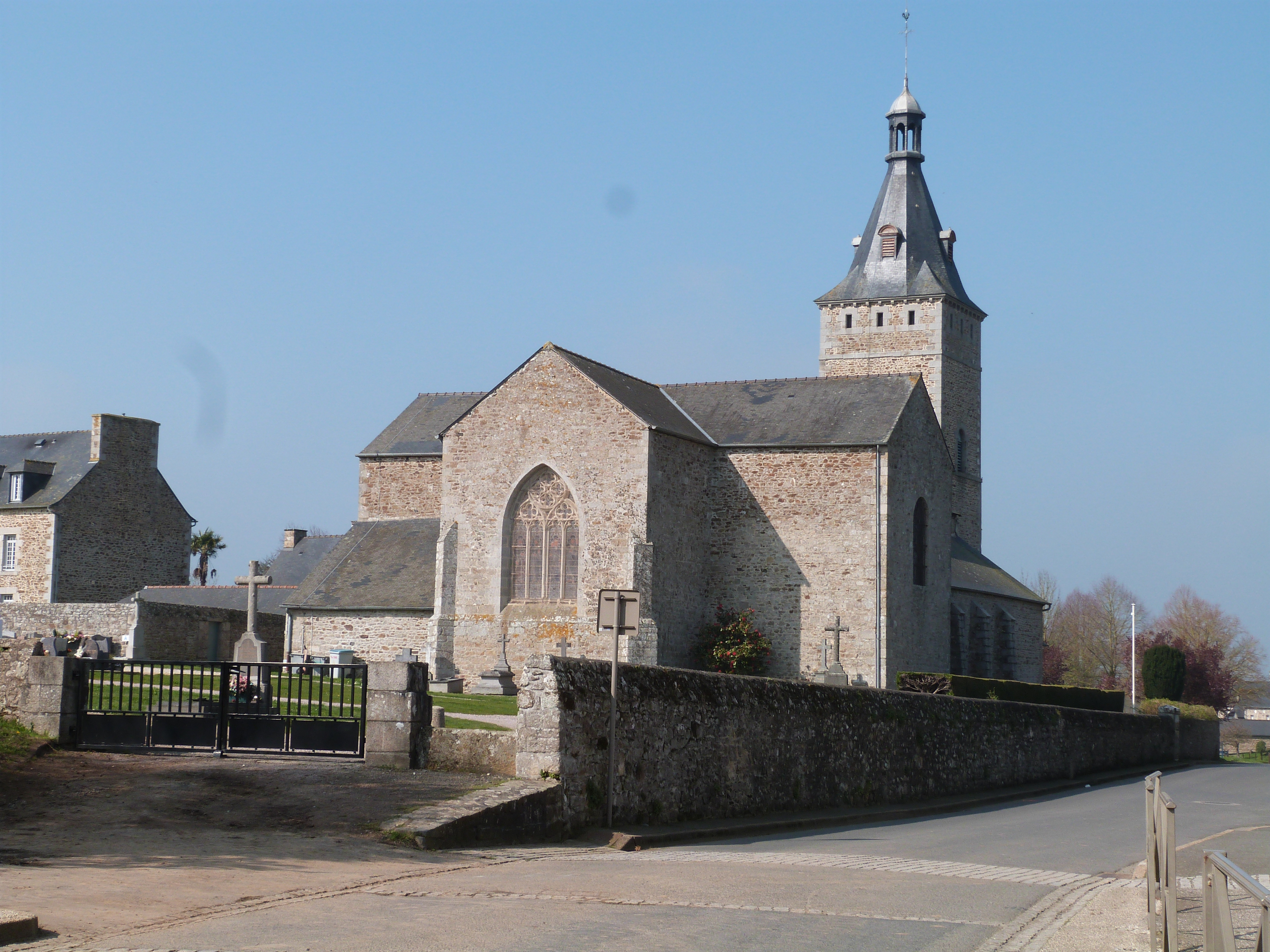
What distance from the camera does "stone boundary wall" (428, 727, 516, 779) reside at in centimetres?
1387

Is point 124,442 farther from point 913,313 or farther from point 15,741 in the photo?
point 15,741

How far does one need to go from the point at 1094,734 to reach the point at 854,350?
95.9 feet

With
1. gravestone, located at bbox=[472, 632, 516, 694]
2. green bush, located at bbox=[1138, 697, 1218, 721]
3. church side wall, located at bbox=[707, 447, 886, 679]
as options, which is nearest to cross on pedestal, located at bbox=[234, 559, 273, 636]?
gravestone, located at bbox=[472, 632, 516, 694]

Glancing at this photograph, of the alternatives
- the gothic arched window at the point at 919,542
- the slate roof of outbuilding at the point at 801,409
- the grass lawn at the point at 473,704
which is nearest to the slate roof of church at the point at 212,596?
the slate roof of outbuilding at the point at 801,409

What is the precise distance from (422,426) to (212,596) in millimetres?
10782

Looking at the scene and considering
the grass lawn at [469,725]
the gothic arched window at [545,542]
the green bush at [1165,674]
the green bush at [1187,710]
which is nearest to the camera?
the grass lawn at [469,725]

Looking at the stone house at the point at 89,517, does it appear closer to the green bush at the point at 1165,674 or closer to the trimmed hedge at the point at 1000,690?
the trimmed hedge at the point at 1000,690

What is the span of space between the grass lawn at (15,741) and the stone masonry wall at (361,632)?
22.0 m

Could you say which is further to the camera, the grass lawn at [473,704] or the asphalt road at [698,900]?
the grass lawn at [473,704]

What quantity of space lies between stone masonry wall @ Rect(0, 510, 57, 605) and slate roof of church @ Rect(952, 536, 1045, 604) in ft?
95.2

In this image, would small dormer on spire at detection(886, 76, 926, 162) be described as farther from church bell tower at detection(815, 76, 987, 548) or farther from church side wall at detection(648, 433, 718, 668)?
church side wall at detection(648, 433, 718, 668)

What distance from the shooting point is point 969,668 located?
141ft

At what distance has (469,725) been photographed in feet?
62.3

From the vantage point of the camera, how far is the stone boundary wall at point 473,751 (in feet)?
45.5
